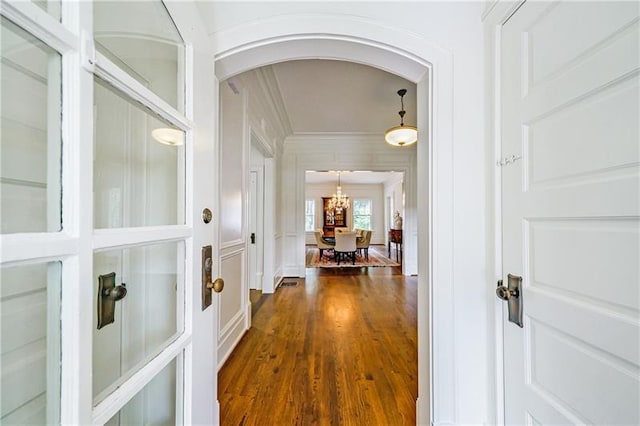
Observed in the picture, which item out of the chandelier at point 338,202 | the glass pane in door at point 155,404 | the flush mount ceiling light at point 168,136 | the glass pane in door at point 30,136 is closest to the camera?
the glass pane in door at point 30,136

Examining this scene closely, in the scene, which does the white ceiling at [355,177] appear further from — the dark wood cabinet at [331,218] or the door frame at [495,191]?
the door frame at [495,191]

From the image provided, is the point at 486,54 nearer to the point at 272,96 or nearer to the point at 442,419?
the point at 442,419

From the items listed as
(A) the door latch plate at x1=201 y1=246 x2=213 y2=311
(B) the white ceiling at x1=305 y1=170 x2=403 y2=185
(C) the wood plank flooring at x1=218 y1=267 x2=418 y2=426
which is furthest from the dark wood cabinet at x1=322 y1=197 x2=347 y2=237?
(A) the door latch plate at x1=201 y1=246 x2=213 y2=311

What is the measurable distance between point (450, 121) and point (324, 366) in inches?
75.9

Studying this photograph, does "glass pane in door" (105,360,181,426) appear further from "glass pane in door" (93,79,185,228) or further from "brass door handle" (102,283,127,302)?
"glass pane in door" (93,79,185,228)

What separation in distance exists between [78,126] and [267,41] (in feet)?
3.35

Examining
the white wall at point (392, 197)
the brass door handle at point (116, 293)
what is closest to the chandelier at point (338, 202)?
the white wall at point (392, 197)

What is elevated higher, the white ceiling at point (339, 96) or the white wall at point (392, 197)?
the white ceiling at point (339, 96)

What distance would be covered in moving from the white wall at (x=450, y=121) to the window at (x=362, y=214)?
10.8m

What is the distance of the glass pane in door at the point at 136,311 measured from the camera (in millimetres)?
657

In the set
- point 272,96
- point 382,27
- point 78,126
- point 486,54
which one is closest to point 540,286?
point 486,54

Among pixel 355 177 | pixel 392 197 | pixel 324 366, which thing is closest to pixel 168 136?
pixel 324 366

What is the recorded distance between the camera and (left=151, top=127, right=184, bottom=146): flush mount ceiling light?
88 cm

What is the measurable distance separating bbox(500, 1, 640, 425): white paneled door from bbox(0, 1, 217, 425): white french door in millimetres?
1227
